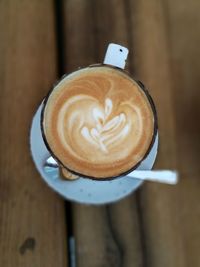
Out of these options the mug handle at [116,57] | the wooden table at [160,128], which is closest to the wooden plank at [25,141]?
the wooden table at [160,128]

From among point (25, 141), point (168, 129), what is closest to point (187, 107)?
point (168, 129)

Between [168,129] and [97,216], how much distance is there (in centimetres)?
18

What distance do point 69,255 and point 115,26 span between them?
1.26 feet

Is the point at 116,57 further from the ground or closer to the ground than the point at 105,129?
further from the ground

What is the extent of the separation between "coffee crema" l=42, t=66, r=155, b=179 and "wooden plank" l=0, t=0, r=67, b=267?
7 centimetres

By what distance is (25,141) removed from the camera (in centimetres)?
74

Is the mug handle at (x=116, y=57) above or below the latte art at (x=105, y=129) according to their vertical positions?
above

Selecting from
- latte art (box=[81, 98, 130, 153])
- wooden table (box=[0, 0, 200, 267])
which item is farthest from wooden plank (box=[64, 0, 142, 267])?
latte art (box=[81, 98, 130, 153])

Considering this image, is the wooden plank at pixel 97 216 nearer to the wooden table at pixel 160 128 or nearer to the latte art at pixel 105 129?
the wooden table at pixel 160 128

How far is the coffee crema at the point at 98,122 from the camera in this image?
26.9 inches

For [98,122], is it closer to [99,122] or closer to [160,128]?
[99,122]

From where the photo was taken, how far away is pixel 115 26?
80 centimetres

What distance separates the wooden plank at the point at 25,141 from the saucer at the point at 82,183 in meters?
0.01

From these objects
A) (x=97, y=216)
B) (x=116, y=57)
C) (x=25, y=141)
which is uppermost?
(x=116, y=57)
